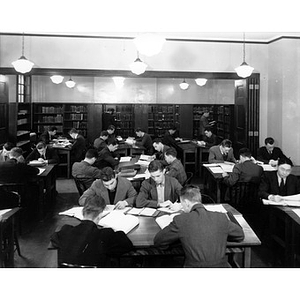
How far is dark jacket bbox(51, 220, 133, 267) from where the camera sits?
246 cm

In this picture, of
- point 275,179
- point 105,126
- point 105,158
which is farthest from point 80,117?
point 275,179

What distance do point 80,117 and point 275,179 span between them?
7813mm

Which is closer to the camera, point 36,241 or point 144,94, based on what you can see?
point 36,241

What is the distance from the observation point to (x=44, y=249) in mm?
3850

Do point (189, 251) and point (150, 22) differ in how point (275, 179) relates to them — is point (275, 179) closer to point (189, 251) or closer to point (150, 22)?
point (189, 251)

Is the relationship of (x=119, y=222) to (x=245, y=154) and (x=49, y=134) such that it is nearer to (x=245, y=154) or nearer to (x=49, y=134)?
(x=245, y=154)

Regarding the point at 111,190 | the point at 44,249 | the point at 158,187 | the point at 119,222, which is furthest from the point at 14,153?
the point at 119,222

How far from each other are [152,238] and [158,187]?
43.8 inches

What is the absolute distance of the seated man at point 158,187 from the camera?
373cm

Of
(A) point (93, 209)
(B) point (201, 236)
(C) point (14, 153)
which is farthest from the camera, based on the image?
(C) point (14, 153)

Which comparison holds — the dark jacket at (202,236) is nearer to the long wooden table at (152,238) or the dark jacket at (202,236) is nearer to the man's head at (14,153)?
the long wooden table at (152,238)

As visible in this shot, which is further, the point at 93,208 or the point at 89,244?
the point at 93,208

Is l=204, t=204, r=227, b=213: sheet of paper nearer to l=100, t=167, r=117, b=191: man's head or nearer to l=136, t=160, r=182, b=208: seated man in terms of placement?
l=136, t=160, r=182, b=208: seated man
